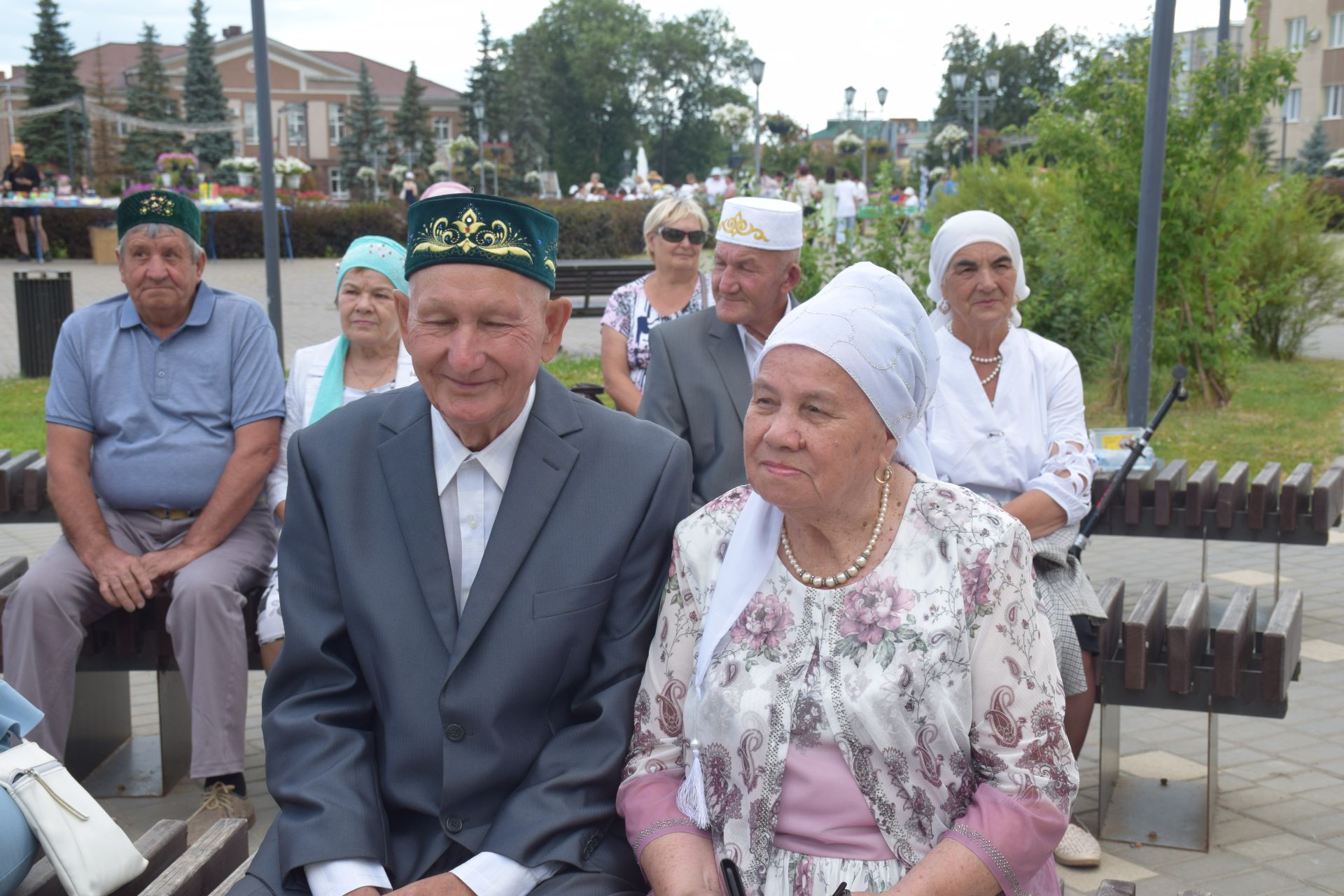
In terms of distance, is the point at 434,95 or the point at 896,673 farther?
the point at 434,95

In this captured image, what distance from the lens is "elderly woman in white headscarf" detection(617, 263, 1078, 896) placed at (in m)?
2.28

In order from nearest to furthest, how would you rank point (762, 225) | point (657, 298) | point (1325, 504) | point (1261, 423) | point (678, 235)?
point (762, 225), point (1325, 504), point (678, 235), point (657, 298), point (1261, 423)

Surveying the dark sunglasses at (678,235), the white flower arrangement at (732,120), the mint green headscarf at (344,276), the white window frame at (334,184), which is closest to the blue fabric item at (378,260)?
the mint green headscarf at (344,276)

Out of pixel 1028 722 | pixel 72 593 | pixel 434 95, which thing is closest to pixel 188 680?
pixel 72 593

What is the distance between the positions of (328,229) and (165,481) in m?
27.5

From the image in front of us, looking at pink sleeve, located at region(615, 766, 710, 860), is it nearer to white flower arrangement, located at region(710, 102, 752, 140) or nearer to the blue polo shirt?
the blue polo shirt

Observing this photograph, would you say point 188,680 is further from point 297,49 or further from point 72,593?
point 297,49

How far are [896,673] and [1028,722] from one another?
248mm

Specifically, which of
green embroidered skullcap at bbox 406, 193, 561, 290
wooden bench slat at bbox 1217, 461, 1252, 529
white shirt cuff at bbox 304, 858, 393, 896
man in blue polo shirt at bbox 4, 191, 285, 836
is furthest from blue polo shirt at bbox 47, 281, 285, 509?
wooden bench slat at bbox 1217, 461, 1252, 529

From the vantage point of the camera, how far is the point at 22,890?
2.55 m

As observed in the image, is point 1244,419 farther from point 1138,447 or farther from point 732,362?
point 732,362

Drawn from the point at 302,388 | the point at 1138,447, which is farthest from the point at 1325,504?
the point at 302,388

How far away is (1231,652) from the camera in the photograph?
386 cm

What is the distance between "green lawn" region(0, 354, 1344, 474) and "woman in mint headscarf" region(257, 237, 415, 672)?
5377 mm
